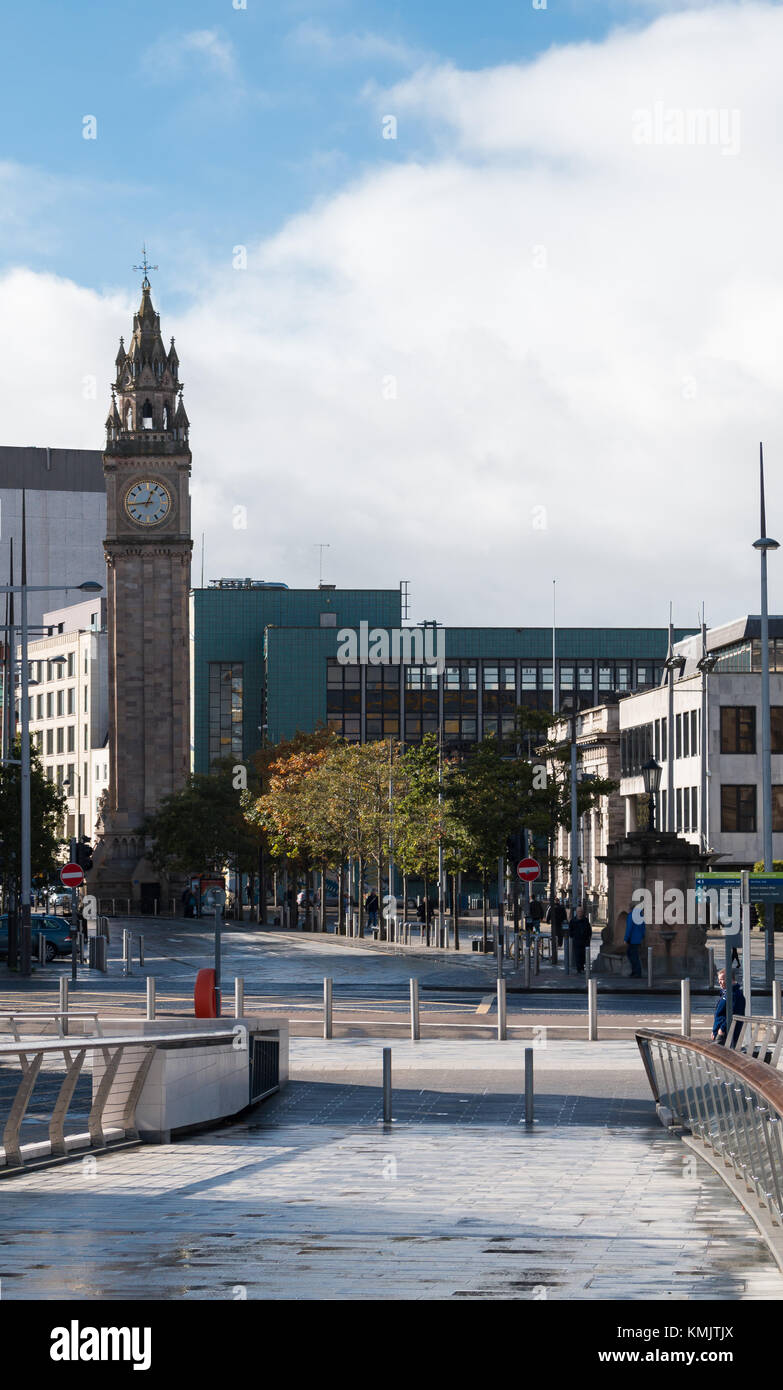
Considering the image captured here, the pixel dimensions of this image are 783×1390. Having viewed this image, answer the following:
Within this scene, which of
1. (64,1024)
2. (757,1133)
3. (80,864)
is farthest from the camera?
(80,864)

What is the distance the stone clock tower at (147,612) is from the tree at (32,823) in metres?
55.1

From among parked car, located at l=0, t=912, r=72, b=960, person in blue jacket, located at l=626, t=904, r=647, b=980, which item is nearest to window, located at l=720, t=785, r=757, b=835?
parked car, located at l=0, t=912, r=72, b=960

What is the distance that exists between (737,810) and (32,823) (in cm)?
3217

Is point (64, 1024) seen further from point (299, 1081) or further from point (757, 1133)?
point (757, 1133)

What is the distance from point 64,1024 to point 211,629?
122m

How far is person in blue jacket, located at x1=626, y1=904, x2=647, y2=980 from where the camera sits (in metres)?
39.3

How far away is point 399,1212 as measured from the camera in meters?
11.1

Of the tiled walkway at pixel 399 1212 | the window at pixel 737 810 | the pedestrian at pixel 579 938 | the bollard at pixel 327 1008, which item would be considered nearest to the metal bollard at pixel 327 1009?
the bollard at pixel 327 1008

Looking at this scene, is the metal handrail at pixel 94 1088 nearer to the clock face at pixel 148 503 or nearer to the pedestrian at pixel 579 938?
the pedestrian at pixel 579 938

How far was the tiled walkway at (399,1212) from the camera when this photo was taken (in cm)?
857

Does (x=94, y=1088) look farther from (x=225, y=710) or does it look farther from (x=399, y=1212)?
(x=225, y=710)

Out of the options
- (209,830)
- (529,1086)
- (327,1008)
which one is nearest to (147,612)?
(209,830)
